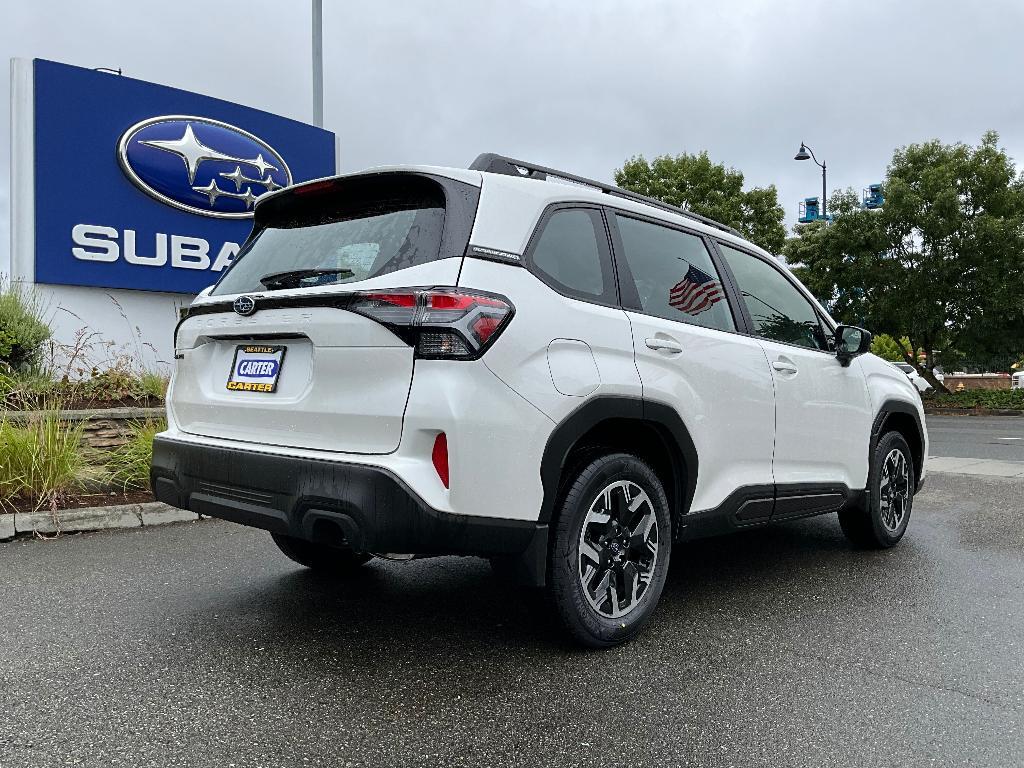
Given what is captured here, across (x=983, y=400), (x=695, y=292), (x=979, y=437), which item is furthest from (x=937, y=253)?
(x=695, y=292)

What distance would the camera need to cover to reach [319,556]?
430 centimetres

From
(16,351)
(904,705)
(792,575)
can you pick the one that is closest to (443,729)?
(904,705)

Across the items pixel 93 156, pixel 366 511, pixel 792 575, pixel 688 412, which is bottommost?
pixel 792 575

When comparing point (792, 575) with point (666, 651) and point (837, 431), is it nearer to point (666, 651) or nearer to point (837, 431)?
point (837, 431)

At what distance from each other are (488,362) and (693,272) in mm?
1608

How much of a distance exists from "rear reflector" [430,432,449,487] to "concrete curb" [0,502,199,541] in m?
3.34

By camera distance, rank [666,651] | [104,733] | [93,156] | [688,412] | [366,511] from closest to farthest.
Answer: [104,733] → [366,511] → [666,651] → [688,412] → [93,156]

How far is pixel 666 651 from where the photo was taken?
130 inches

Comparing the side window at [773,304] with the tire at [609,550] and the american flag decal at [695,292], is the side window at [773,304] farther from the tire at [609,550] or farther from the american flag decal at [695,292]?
the tire at [609,550]

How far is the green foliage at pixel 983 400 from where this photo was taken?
24.1 meters

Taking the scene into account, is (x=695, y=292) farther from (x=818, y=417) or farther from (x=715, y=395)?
(x=818, y=417)

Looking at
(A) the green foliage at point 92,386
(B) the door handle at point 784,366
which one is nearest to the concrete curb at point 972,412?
(A) the green foliage at point 92,386

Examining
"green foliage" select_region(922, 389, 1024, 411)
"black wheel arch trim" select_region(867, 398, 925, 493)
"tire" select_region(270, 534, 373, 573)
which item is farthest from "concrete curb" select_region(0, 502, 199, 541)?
"green foliage" select_region(922, 389, 1024, 411)

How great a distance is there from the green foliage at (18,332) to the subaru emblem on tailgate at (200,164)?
2961mm
